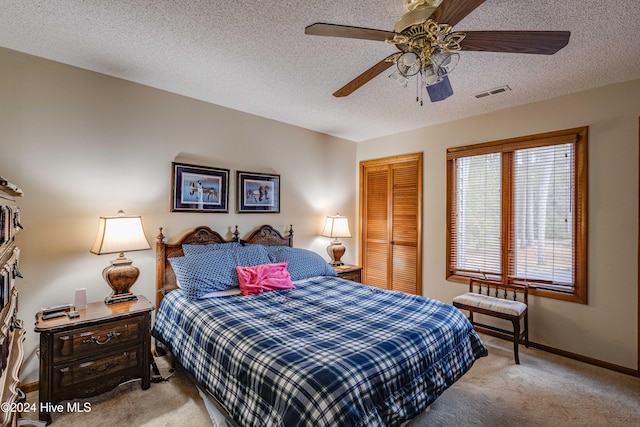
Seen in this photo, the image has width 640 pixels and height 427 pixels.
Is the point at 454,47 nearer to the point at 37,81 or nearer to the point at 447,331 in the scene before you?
the point at 447,331

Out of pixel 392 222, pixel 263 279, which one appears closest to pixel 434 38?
pixel 263 279

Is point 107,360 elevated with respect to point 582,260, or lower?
lower

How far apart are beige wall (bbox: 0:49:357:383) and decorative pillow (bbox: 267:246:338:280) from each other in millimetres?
544

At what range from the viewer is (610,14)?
6.19ft

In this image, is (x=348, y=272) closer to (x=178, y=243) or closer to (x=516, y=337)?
(x=516, y=337)

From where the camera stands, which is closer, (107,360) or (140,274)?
(107,360)

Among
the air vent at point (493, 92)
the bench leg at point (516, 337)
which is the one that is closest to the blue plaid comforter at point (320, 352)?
the bench leg at point (516, 337)

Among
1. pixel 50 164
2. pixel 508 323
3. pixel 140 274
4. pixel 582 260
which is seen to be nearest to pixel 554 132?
pixel 582 260

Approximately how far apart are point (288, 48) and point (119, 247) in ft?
6.76

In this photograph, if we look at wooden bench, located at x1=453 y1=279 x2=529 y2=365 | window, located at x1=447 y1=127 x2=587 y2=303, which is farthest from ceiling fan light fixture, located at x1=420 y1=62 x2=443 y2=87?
wooden bench, located at x1=453 y1=279 x2=529 y2=365

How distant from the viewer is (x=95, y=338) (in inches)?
87.5

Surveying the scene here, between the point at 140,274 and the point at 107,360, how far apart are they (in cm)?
85

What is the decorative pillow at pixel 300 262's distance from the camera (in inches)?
133

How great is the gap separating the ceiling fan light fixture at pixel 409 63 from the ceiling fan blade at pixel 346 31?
128mm
